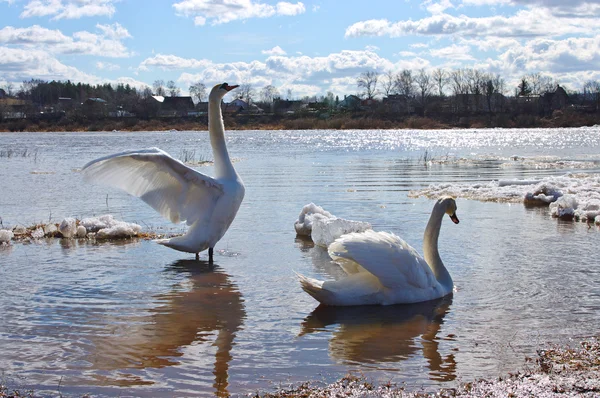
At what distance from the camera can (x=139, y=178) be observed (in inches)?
341

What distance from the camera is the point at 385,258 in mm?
6512

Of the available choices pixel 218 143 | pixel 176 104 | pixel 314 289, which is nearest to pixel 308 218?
pixel 218 143

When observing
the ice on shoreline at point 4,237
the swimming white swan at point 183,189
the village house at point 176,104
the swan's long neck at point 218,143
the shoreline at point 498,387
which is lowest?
the shoreline at point 498,387

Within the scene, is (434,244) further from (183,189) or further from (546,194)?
(546,194)

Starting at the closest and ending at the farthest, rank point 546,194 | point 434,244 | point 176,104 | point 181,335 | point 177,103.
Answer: point 181,335 → point 434,244 → point 546,194 → point 176,104 → point 177,103

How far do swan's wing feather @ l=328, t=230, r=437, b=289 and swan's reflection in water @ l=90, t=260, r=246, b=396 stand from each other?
3.71ft

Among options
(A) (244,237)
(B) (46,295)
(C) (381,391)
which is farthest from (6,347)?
(A) (244,237)

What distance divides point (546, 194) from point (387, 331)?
30.1 ft

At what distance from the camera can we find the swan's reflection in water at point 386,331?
520 cm

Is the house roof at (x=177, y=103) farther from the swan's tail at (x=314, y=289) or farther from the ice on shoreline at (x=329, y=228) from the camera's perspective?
the swan's tail at (x=314, y=289)

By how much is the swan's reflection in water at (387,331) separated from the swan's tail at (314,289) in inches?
5.2

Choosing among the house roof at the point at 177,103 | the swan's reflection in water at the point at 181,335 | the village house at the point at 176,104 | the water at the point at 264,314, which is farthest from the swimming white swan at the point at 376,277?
the house roof at the point at 177,103

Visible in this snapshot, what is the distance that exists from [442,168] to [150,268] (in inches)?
728

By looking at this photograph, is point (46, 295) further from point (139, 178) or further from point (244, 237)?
point (244, 237)
